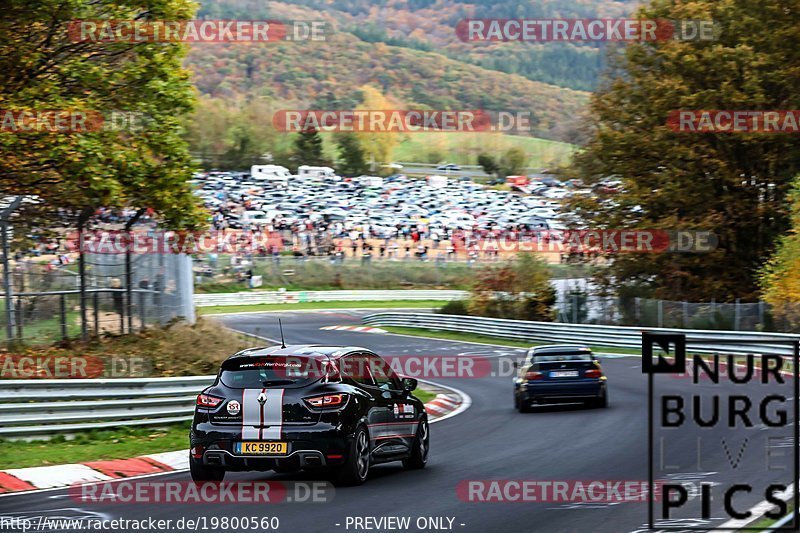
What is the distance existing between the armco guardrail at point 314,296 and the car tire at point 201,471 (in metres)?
53.1

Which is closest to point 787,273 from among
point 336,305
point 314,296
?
point 336,305

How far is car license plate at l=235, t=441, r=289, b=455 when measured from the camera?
39.1 feet

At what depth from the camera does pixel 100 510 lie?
1106 centimetres

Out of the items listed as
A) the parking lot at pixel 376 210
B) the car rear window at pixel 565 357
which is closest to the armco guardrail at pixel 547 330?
the car rear window at pixel 565 357

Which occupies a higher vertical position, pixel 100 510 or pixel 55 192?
pixel 55 192

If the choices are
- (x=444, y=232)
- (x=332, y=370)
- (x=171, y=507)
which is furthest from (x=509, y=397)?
(x=444, y=232)

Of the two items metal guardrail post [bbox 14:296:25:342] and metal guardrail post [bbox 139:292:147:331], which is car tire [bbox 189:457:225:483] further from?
metal guardrail post [bbox 139:292:147:331]

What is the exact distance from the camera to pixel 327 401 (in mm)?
12109

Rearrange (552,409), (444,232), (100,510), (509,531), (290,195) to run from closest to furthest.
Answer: (509,531), (100,510), (552,409), (444,232), (290,195)

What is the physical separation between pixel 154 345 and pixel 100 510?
1132 centimetres

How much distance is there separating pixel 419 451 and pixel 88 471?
4101 mm

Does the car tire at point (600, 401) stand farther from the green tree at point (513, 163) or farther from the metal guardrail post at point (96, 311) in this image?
the green tree at point (513, 163)

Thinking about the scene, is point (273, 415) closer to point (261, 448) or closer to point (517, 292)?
→ point (261, 448)

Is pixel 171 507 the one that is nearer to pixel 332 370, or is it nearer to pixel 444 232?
pixel 332 370
